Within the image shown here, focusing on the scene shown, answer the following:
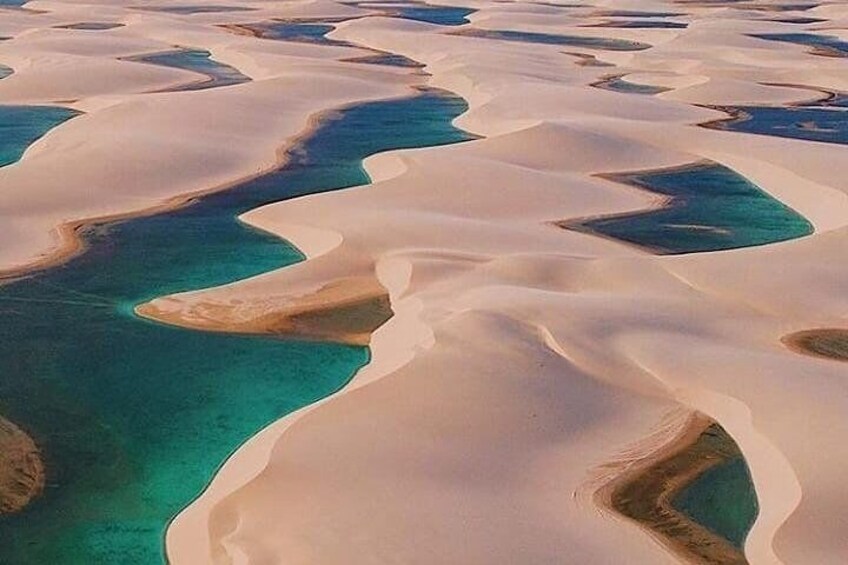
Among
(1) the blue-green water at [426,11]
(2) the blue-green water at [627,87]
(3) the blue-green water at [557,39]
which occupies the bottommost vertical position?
(1) the blue-green water at [426,11]

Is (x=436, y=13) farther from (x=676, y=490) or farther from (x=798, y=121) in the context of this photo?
(x=676, y=490)

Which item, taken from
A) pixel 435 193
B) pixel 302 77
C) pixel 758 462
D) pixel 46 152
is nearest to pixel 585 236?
pixel 435 193

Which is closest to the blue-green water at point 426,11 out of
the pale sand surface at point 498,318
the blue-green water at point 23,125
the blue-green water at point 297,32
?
the blue-green water at point 297,32

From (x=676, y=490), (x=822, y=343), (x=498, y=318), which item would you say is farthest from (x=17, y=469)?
(x=822, y=343)

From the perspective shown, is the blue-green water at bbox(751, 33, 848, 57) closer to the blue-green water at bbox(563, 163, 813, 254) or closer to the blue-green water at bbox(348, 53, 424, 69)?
the blue-green water at bbox(348, 53, 424, 69)

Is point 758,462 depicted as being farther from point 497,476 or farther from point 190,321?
point 190,321

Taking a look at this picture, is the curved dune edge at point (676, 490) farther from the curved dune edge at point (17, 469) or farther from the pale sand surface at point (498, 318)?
the curved dune edge at point (17, 469)
